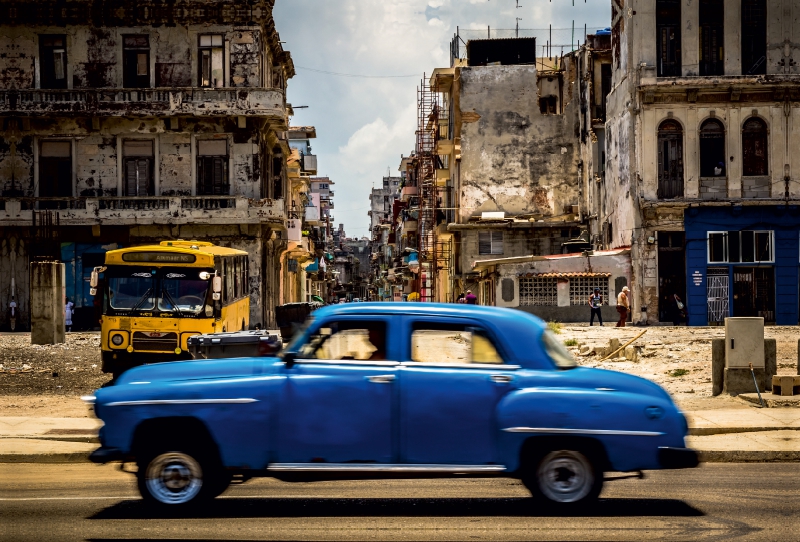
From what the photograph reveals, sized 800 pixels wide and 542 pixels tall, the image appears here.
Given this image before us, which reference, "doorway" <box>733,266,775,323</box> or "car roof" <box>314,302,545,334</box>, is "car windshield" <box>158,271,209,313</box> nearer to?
"car roof" <box>314,302,545,334</box>

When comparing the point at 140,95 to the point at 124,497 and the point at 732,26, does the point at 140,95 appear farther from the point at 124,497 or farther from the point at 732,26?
the point at 124,497

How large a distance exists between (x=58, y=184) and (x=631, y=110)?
22.9m

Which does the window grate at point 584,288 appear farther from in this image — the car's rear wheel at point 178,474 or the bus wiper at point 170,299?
the car's rear wheel at point 178,474

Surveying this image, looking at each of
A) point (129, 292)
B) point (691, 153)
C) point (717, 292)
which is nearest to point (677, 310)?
point (717, 292)

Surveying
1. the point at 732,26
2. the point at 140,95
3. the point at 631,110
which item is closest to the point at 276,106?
the point at 140,95

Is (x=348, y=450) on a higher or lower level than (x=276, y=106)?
lower

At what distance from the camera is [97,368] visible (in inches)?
920

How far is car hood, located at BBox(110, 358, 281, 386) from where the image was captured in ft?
28.0

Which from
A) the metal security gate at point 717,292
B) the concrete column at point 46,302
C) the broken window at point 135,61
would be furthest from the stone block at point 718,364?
the broken window at point 135,61

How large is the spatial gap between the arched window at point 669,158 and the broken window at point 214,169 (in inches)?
672

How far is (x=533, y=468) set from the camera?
8344 mm

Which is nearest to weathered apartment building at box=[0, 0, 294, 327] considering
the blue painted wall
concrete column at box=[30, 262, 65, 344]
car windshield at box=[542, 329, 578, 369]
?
concrete column at box=[30, 262, 65, 344]

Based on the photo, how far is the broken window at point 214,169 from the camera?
44062mm

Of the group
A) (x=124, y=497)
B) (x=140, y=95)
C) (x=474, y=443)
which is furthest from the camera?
(x=140, y=95)
